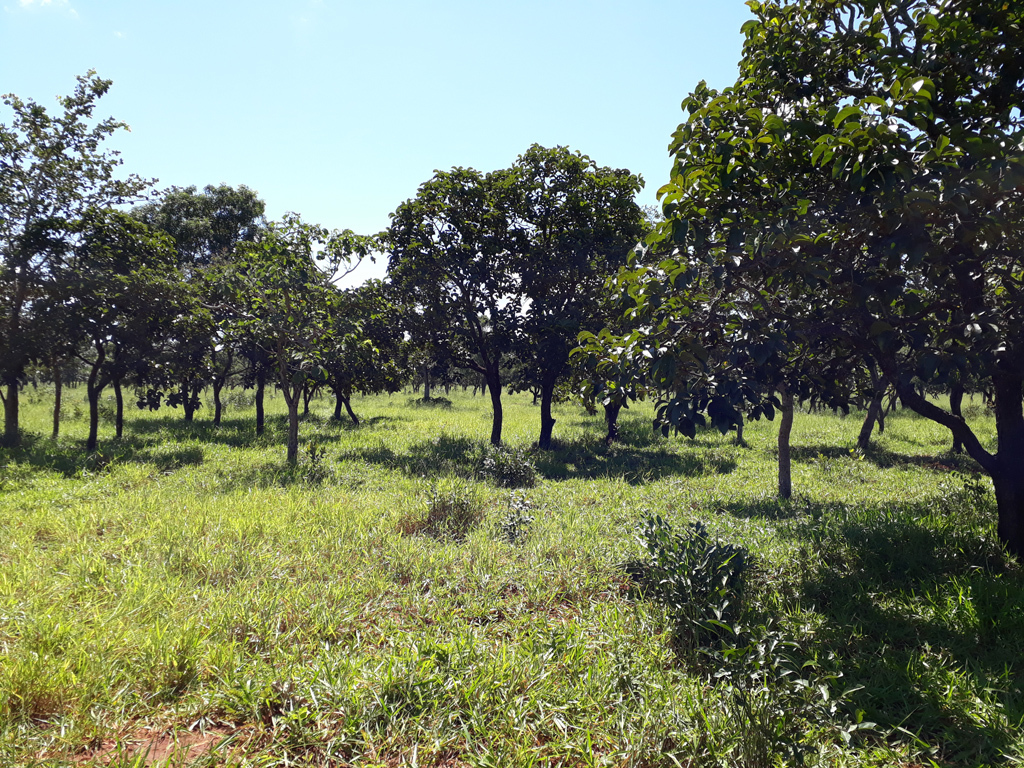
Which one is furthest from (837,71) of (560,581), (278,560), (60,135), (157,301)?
(60,135)

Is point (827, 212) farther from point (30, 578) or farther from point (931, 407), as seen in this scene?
point (30, 578)

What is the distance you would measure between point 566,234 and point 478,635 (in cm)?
1198

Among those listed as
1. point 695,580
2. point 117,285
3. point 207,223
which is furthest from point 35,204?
point 695,580

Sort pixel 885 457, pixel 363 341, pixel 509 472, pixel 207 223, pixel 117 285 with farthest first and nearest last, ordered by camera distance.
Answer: pixel 207 223
pixel 885 457
pixel 117 285
pixel 363 341
pixel 509 472

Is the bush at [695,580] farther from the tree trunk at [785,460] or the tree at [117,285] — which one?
the tree at [117,285]

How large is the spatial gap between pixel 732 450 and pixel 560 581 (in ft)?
41.3

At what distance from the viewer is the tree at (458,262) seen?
14828 mm

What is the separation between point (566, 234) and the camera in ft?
46.8

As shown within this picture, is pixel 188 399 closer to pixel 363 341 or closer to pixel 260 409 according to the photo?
pixel 260 409

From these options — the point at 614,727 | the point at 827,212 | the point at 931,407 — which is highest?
the point at 827,212

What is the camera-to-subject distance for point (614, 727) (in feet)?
10.6

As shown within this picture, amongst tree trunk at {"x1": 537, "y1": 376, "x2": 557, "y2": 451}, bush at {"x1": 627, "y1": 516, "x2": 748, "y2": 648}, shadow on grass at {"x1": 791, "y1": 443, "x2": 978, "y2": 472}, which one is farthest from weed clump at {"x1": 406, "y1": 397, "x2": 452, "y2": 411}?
bush at {"x1": 627, "y1": 516, "x2": 748, "y2": 648}

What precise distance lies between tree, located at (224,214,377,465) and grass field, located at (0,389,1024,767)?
430 cm

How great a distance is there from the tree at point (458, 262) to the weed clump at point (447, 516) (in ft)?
26.1
